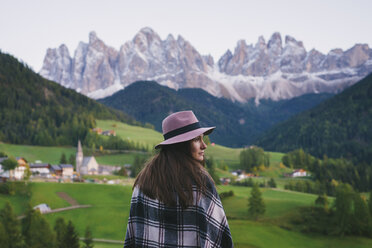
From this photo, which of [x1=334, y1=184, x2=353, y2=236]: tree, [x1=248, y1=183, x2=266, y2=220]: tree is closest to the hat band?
[x1=248, y1=183, x2=266, y2=220]: tree

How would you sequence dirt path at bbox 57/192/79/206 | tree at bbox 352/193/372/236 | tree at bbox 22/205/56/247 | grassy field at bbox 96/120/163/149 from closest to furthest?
tree at bbox 22/205/56/247 < tree at bbox 352/193/372/236 < dirt path at bbox 57/192/79/206 < grassy field at bbox 96/120/163/149

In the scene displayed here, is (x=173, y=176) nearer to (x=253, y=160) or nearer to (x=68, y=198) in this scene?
(x=68, y=198)

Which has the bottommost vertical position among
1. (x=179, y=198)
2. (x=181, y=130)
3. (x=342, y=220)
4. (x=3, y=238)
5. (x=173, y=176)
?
(x=3, y=238)

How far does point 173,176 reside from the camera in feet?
16.0

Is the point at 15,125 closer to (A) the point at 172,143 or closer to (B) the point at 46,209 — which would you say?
(B) the point at 46,209

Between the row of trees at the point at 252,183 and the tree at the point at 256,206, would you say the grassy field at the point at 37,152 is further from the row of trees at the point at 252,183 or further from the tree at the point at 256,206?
the tree at the point at 256,206

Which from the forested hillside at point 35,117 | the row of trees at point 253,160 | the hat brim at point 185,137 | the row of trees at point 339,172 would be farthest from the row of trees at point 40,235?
the forested hillside at point 35,117

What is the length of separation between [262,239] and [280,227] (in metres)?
8.28

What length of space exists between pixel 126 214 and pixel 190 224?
5754cm

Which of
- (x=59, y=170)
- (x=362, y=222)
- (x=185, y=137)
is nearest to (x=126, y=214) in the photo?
(x=362, y=222)

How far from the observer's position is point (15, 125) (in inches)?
5979

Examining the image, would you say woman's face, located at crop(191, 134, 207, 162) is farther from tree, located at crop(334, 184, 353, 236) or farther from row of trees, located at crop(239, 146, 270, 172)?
row of trees, located at crop(239, 146, 270, 172)

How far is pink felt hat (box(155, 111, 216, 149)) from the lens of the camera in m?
5.14

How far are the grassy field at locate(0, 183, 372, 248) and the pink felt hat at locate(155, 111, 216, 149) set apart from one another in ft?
133
